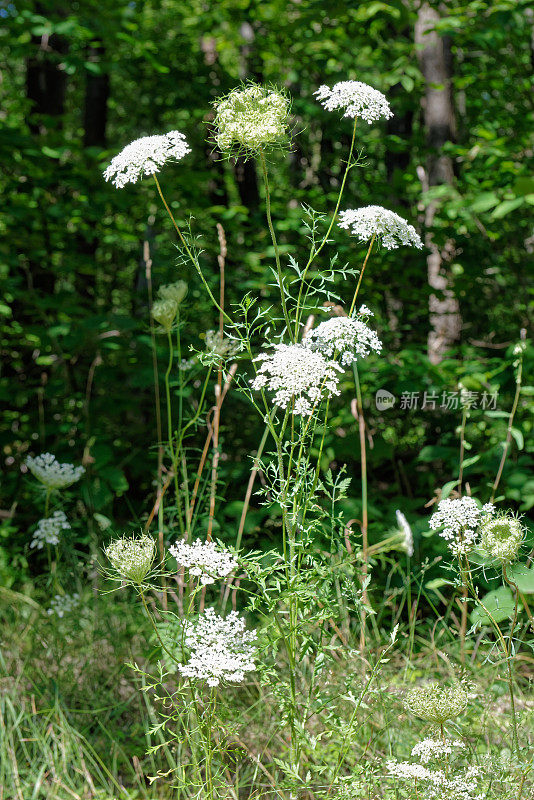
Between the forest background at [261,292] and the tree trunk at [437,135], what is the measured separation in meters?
0.01

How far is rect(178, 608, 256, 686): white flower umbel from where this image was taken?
4.56ft

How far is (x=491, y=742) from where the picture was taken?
214 cm

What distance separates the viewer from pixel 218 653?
1.45 m

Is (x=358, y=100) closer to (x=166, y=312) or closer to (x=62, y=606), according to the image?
(x=166, y=312)

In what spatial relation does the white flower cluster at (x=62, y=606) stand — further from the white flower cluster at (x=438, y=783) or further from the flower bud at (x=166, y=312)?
the white flower cluster at (x=438, y=783)

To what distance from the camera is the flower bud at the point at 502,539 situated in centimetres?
145

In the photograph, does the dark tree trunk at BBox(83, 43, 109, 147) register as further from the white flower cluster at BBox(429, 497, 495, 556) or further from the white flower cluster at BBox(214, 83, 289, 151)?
the white flower cluster at BBox(429, 497, 495, 556)

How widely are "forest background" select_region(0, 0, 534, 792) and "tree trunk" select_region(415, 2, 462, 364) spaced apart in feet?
0.05

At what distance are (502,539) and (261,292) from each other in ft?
9.31

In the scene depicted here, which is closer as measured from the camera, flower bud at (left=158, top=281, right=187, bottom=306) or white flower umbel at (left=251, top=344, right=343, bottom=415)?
white flower umbel at (left=251, top=344, right=343, bottom=415)

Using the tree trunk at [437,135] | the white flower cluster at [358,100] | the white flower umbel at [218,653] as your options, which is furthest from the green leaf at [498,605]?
the tree trunk at [437,135]

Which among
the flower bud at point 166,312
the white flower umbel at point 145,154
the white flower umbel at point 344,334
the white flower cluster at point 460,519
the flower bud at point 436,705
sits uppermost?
the white flower umbel at point 145,154

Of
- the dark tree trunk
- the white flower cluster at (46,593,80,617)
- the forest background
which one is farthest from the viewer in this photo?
the dark tree trunk

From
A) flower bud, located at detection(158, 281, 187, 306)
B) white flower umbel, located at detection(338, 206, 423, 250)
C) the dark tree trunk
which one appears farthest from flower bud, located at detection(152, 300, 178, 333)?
the dark tree trunk
